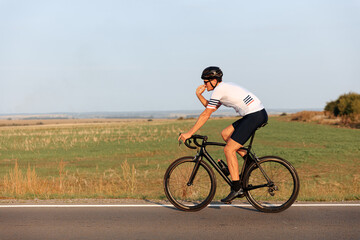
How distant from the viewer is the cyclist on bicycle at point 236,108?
723cm

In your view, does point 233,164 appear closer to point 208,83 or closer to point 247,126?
point 247,126

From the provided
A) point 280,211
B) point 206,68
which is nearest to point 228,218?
point 280,211

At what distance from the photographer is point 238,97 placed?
726 centimetres

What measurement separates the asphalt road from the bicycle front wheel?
193 mm

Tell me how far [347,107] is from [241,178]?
69.0 m

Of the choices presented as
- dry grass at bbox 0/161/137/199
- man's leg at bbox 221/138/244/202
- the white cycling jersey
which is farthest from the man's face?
dry grass at bbox 0/161/137/199

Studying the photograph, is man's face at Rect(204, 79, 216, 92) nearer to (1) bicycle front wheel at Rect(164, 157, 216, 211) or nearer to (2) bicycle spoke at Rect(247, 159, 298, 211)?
(1) bicycle front wheel at Rect(164, 157, 216, 211)

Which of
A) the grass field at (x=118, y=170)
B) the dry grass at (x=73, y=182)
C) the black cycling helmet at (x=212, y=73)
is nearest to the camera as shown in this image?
the black cycling helmet at (x=212, y=73)

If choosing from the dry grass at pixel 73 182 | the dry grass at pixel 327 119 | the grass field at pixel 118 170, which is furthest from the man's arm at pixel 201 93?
the dry grass at pixel 327 119

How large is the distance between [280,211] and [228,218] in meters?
0.98

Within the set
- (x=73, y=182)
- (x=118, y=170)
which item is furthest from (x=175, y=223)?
(x=118, y=170)

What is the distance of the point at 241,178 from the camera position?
7484 millimetres

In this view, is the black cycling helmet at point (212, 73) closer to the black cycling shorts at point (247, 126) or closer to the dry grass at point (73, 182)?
the black cycling shorts at point (247, 126)

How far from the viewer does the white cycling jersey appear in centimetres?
723
